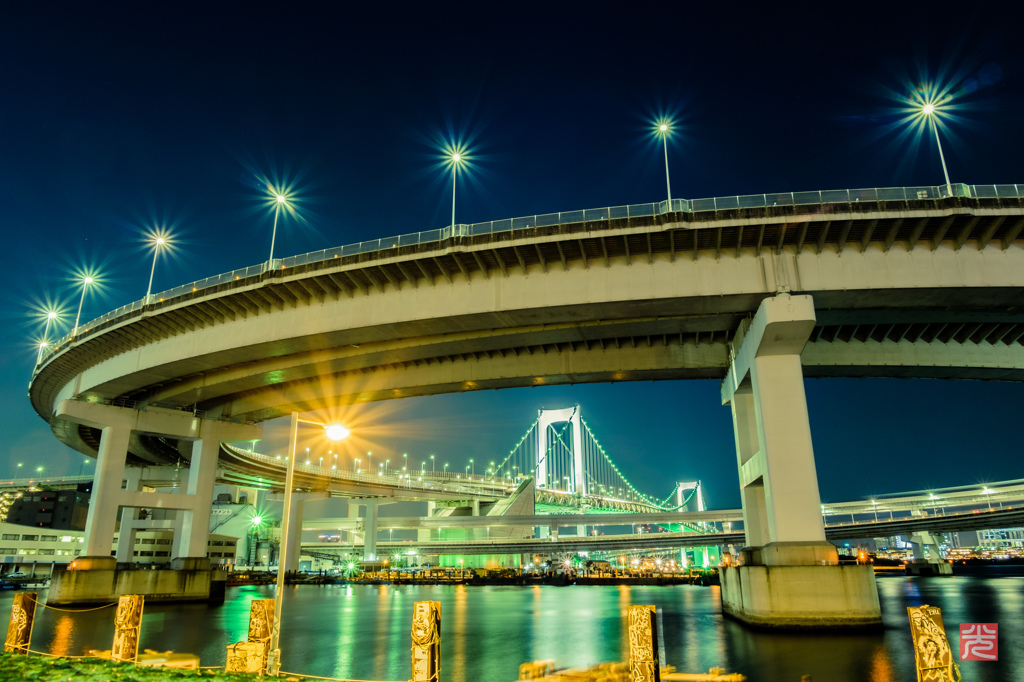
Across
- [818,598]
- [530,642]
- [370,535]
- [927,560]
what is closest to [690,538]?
[927,560]

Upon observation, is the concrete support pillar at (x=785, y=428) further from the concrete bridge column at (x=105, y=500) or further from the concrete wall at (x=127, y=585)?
the concrete bridge column at (x=105, y=500)

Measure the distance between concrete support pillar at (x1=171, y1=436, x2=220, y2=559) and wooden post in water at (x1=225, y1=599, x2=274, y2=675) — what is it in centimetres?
3633

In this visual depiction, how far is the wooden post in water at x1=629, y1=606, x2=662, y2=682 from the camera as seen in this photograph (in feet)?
34.5

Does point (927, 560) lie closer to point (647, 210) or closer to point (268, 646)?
point (647, 210)

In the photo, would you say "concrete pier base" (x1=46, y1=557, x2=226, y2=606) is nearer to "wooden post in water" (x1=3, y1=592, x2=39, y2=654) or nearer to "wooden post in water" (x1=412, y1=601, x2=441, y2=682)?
"wooden post in water" (x1=3, y1=592, x2=39, y2=654)

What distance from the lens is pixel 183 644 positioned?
22547 millimetres

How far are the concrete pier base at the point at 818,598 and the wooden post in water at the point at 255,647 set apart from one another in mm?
18983

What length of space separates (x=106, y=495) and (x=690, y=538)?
90.3m

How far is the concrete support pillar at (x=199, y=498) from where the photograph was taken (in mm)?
45531

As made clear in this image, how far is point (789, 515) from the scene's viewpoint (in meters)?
25.0

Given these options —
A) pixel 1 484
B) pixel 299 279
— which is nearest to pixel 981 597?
pixel 299 279

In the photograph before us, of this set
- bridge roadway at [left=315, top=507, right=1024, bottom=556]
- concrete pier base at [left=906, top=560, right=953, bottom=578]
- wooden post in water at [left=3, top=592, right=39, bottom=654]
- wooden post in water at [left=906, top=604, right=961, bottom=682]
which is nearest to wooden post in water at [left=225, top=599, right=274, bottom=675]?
wooden post in water at [left=3, top=592, right=39, bottom=654]

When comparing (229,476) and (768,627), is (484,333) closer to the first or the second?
(768,627)

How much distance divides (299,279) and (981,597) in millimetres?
53652
